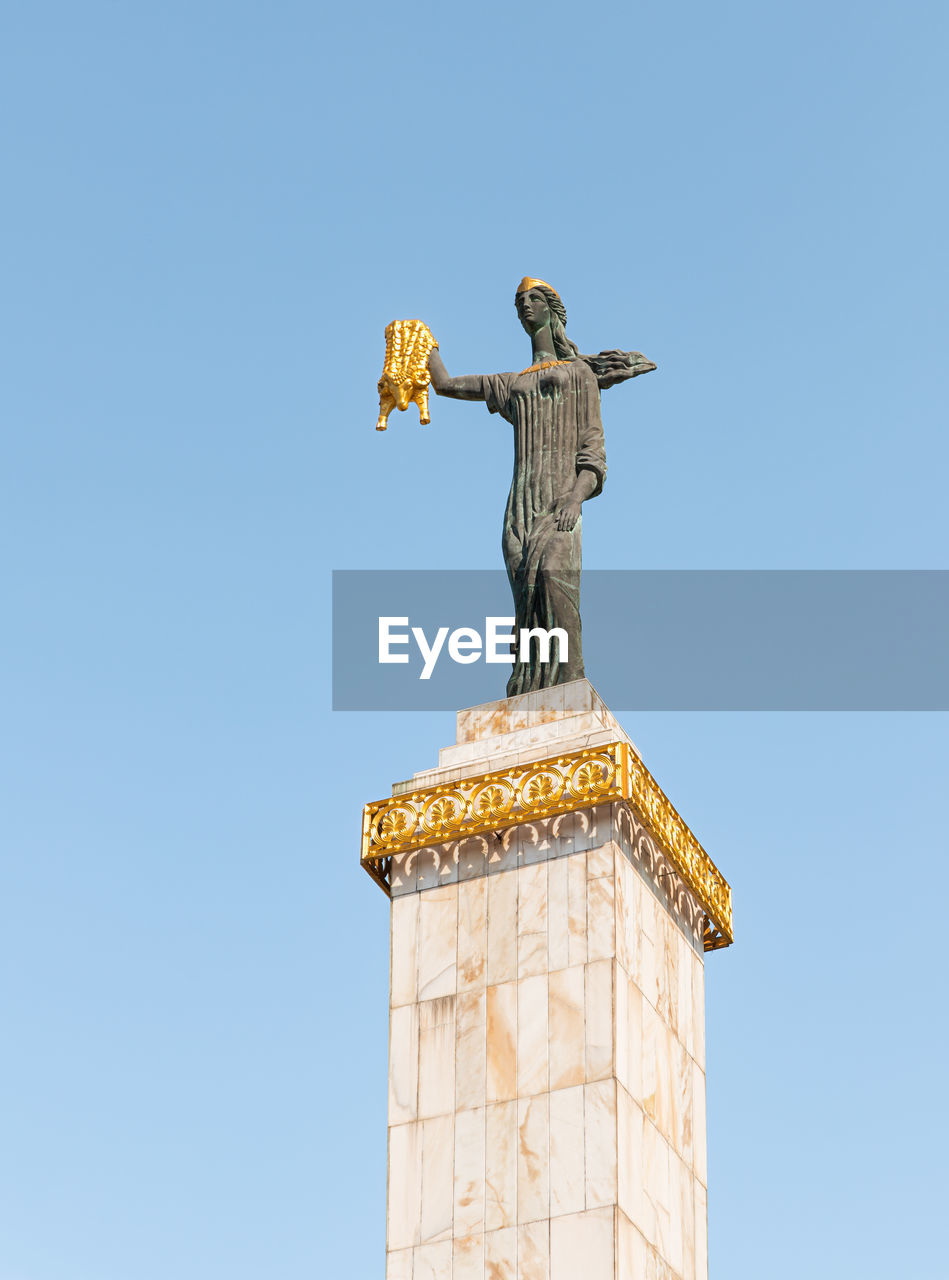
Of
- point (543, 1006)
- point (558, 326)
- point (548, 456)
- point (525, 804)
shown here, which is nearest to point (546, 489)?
point (548, 456)

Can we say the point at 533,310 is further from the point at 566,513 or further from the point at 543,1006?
the point at 543,1006

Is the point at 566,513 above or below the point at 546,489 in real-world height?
below

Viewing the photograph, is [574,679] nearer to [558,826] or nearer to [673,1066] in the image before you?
[558,826]

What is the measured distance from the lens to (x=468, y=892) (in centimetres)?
2481

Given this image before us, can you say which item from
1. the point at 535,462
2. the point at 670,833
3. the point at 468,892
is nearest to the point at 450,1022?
the point at 468,892

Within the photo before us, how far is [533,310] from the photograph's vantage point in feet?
93.7

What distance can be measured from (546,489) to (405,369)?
2561 millimetres

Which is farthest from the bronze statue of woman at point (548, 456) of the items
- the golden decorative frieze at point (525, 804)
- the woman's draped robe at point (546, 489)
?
the golden decorative frieze at point (525, 804)

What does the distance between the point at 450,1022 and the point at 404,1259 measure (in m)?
2.43

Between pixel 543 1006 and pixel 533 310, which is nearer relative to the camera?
pixel 543 1006

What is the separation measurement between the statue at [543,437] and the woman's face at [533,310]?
1 cm

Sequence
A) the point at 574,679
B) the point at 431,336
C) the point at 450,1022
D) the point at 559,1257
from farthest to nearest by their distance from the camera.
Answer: the point at 431,336 → the point at 574,679 → the point at 450,1022 → the point at 559,1257

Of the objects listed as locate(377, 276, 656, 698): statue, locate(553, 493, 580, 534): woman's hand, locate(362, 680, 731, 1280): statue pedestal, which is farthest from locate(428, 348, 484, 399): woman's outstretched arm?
locate(362, 680, 731, 1280): statue pedestal

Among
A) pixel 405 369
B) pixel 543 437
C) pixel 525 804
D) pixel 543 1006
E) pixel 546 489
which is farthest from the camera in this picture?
pixel 405 369
